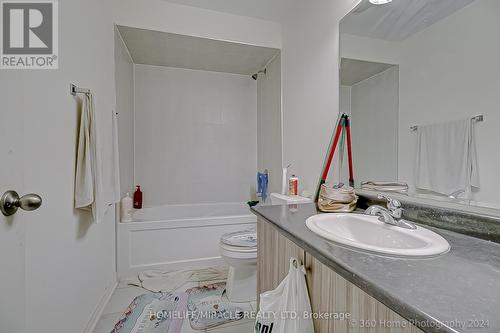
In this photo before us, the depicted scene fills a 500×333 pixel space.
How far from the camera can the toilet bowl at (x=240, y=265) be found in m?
1.71

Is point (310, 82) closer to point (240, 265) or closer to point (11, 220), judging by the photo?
point (240, 265)

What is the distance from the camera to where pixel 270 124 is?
290 cm

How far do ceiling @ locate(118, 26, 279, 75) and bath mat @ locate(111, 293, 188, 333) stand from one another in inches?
96.0

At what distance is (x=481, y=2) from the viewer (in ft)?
2.83

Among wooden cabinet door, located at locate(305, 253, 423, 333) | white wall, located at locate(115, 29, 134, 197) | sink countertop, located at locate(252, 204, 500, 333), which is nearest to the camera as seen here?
sink countertop, located at locate(252, 204, 500, 333)

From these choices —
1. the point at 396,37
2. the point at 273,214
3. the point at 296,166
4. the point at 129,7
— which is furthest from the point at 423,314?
the point at 129,7

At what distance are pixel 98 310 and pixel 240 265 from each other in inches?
41.6

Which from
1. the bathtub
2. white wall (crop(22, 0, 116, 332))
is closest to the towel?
the bathtub

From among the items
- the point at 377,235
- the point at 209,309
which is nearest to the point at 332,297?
the point at 377,235

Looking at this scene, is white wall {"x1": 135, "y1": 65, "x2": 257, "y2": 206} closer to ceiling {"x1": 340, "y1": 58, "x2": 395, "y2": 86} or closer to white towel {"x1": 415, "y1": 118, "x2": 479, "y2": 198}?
ceiling {"x1": 340, "y1": 58, "x2": 395, "y2": 86}

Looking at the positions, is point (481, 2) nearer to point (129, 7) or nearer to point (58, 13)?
point (58, 13)

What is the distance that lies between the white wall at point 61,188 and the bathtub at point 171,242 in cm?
45

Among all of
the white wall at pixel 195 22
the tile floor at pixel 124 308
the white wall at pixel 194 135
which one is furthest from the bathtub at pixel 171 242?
the white wall at pixel 195 22

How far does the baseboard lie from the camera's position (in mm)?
1461
